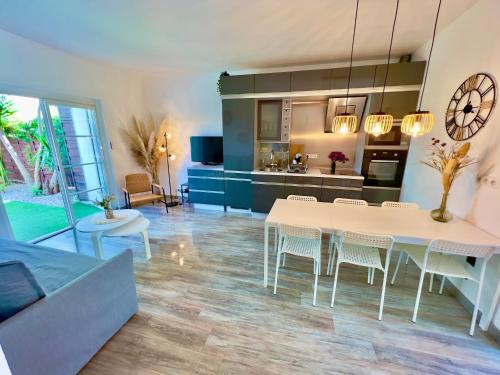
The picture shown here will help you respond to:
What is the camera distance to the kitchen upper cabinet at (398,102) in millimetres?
3025

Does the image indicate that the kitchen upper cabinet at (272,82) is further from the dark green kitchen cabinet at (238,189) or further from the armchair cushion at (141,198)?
the armchair cushion at (141,198)

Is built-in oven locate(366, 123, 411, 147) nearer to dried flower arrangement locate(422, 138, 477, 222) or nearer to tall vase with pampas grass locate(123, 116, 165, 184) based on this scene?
dried flower arrangement locate(422, 138, 477, 222)

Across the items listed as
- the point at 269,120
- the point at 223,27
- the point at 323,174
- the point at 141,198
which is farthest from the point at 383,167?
the point at 141,198

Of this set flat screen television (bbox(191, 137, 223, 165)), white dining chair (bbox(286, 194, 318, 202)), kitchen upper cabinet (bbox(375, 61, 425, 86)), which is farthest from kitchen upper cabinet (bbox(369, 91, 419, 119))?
flat screen television (bbox(191, 137, 223, 165))

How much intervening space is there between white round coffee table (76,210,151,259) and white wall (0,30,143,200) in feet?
6.56

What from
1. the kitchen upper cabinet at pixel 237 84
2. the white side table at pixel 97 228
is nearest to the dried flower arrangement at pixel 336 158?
the kitchen upper cabinet at pixel 237 84

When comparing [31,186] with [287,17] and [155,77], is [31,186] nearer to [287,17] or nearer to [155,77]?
[155,77]

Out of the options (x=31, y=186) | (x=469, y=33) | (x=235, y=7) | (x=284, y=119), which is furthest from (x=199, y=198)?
(x=469, y=33)

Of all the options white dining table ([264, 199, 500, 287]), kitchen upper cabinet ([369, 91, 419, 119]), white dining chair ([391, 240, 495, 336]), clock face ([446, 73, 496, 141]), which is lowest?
white dining chair ([391, 240, 495, 336])

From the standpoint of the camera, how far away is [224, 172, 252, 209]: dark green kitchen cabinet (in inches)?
158

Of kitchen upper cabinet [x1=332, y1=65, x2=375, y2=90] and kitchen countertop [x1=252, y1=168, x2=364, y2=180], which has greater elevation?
kitchen upper cabinet [x1=332, y1=65, x2=375, y2=90]

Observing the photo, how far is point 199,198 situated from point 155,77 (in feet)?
9.64

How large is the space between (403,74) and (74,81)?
523 cm

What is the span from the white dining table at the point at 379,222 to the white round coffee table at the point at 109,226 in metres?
1.77
